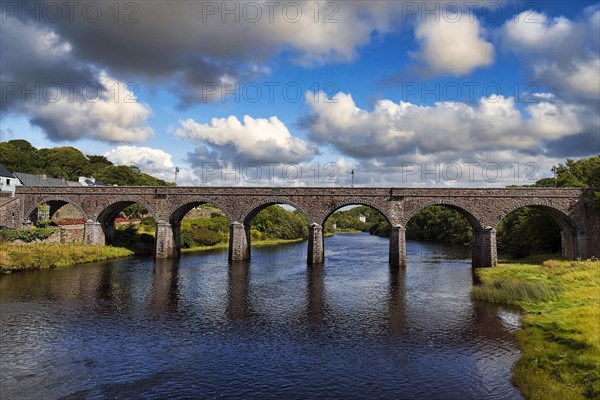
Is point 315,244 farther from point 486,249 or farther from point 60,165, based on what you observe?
point 60,165

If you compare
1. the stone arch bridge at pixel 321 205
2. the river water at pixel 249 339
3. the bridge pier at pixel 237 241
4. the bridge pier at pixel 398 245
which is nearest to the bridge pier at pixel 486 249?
the stone arch bridge at pixel 321 205

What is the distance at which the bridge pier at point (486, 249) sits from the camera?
170 feet

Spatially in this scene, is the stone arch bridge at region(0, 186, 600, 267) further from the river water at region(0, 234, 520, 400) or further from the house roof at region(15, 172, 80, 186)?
the house roof at region(15, 172, 80, 186)

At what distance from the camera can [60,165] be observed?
11688 cm

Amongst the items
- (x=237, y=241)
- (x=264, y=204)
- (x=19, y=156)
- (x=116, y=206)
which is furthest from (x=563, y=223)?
(x=19, y=156)

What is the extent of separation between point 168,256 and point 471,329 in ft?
146

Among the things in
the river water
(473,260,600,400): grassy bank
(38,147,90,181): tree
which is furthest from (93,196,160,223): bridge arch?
(38,147,90,181): tree

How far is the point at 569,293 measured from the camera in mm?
31047

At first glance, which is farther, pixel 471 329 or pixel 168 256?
pixel 168 256

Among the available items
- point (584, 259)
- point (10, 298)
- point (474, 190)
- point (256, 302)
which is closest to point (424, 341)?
point (256, 302)

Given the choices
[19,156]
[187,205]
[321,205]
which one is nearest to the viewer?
[321,205]

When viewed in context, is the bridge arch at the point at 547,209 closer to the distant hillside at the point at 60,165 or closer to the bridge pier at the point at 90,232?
the bridge pier at the point at 90,232

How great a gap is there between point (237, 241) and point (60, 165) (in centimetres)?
8478

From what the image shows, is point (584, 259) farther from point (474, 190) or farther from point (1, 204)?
point (1, 204)
